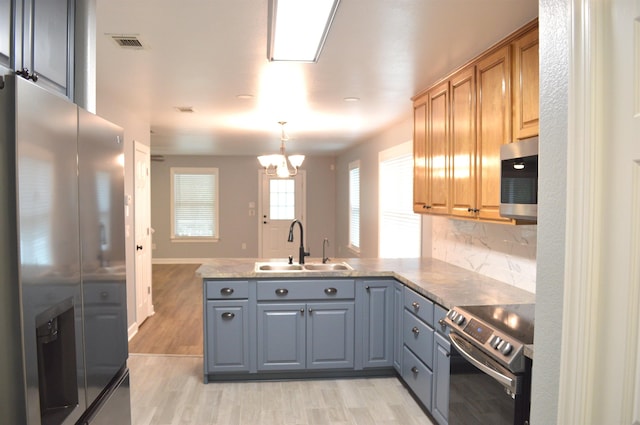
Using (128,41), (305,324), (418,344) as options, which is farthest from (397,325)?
(128,41)

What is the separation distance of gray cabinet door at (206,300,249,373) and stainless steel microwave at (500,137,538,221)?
6.67 ft

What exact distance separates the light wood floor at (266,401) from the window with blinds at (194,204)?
20.3ft

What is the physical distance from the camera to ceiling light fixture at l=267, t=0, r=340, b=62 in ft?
6.48

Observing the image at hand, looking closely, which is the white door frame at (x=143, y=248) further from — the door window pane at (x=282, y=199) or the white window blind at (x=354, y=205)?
the door window pane at (x=282, y=199)

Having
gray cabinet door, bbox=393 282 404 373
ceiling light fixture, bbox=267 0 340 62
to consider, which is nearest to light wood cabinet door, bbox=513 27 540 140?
ceiling light fixture, bbox=267 0 340 62

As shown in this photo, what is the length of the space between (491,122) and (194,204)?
8040 mm

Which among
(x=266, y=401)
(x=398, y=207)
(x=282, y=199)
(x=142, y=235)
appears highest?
(x=282, y=199)

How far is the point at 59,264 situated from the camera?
1225mm

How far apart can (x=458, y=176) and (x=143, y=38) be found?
2113 mm

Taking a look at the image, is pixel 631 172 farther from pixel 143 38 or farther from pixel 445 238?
pixel 445 238

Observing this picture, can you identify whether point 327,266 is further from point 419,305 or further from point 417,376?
point 417,376

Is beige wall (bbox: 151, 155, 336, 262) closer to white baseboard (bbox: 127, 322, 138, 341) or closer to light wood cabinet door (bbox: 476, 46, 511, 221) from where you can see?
white baseboard (bbox: 127, 322, 138, 341)

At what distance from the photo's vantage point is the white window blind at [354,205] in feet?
25.2

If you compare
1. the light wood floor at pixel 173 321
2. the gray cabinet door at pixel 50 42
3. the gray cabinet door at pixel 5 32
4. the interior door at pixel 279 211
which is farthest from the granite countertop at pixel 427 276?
the interior door at pixel 279 211
